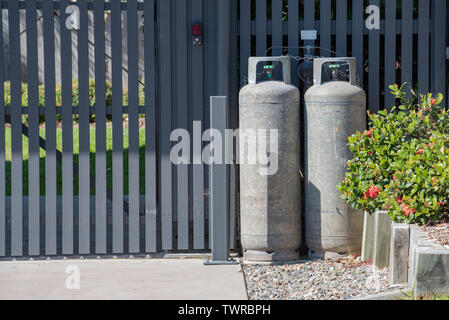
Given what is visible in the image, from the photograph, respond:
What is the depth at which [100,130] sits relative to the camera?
23.0 feet

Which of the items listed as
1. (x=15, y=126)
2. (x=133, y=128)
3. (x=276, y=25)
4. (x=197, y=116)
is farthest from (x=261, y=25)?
(x=15, y=126)

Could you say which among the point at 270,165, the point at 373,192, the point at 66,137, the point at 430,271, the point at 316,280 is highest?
the point at 66,137

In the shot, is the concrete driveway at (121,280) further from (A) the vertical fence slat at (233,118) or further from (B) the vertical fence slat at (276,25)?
(B) the vertical fence slat at (276,25)

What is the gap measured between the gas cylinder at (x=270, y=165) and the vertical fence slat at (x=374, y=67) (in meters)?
0.85

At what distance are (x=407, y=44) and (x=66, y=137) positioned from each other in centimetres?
319

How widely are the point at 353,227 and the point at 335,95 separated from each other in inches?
44.7

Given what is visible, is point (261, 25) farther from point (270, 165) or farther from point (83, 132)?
point (83, 132)

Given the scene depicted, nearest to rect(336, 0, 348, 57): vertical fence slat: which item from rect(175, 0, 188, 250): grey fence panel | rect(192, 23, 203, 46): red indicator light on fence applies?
rect(192, 23, 203, 46): red indicator light on fence

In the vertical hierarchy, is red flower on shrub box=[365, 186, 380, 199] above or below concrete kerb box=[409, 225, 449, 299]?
above

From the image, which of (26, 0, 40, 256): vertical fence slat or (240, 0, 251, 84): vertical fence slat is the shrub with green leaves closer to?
(240, 0, 251, 84): vertical fence slat

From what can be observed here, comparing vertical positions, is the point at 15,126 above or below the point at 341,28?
below

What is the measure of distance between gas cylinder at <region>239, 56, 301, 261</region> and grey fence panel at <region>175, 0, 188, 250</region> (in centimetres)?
58

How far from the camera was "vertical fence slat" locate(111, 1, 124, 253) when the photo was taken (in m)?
6.97

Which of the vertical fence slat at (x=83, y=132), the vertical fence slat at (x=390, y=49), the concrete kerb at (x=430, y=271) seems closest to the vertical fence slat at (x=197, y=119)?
the vertical fence slat at (x=83, y=132)
